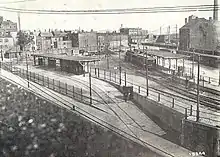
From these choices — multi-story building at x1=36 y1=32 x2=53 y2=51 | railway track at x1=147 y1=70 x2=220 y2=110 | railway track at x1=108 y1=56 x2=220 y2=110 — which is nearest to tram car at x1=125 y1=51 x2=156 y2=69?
railway track at x1=108 y1=56 x2=220 y2=110

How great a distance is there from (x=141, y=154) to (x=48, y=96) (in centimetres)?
342

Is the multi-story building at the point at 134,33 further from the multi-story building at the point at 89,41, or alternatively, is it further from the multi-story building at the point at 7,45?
the multi-story building at the point at 7,45

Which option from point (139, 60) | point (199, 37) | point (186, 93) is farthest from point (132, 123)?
point (199, 37)

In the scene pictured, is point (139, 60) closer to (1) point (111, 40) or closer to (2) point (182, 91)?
(2) point (182, 91)

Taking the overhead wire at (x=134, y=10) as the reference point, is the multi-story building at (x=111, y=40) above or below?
above

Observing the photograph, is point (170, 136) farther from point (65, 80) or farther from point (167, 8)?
point (65, 80)

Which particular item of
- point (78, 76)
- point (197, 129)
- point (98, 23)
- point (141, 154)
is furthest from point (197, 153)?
point (78, 76)

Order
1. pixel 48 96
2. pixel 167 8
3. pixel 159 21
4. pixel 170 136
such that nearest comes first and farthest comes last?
pixel 167 8
pixel 159 21
pixel 170 136
pixel 48 96

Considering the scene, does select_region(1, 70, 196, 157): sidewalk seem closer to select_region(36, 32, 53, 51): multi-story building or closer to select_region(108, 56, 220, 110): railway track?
select_region(108, 56, 220, 110): railway track

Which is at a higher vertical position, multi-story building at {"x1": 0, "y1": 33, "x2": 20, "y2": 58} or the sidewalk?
multi-story building at {"x1": 0, "y1": 33, "x2": 20, "y2": 58}

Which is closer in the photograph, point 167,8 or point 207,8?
point 207,8

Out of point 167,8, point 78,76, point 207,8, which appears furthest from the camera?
point 78,76

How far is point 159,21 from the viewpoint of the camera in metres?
4.79

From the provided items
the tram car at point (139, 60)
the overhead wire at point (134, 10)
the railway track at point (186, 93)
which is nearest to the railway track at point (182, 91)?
the railway track at point (186, 93)
